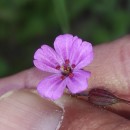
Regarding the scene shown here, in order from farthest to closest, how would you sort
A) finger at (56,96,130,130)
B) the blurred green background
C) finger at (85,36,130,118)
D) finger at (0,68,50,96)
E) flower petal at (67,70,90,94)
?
the blurred green background
finger at (0,68,50,96)
finger at (85,36,130,118)
finger at (56,96,130,130)
flower petal at (67,70,90,94)

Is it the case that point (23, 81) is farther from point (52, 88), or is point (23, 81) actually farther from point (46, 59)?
point (52, 88)

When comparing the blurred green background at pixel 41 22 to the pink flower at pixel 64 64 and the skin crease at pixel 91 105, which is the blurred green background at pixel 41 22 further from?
the pink flower at pixel 64 64

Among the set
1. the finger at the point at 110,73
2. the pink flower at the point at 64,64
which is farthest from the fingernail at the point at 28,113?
the finger at the point at 110,73

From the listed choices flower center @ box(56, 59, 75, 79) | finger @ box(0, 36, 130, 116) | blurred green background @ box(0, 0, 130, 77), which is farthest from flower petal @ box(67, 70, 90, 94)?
blurred green background @ box(0, 0, 130, 77)

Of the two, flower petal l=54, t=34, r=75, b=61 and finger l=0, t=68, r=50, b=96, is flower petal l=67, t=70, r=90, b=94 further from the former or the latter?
Result: finger l=0, t=68, r=50, b=96

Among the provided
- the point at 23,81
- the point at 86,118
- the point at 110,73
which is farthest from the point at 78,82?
the point at 23,81

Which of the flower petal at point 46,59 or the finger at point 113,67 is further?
the finger at point 113,67

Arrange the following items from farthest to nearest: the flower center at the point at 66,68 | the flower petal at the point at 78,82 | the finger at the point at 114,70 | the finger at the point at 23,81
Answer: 1. the finger at the point at 23,81
2. the finger at the point at 114,70
3. the flower center at the point at 66,68
4. the flower petal at the point at 78,82
